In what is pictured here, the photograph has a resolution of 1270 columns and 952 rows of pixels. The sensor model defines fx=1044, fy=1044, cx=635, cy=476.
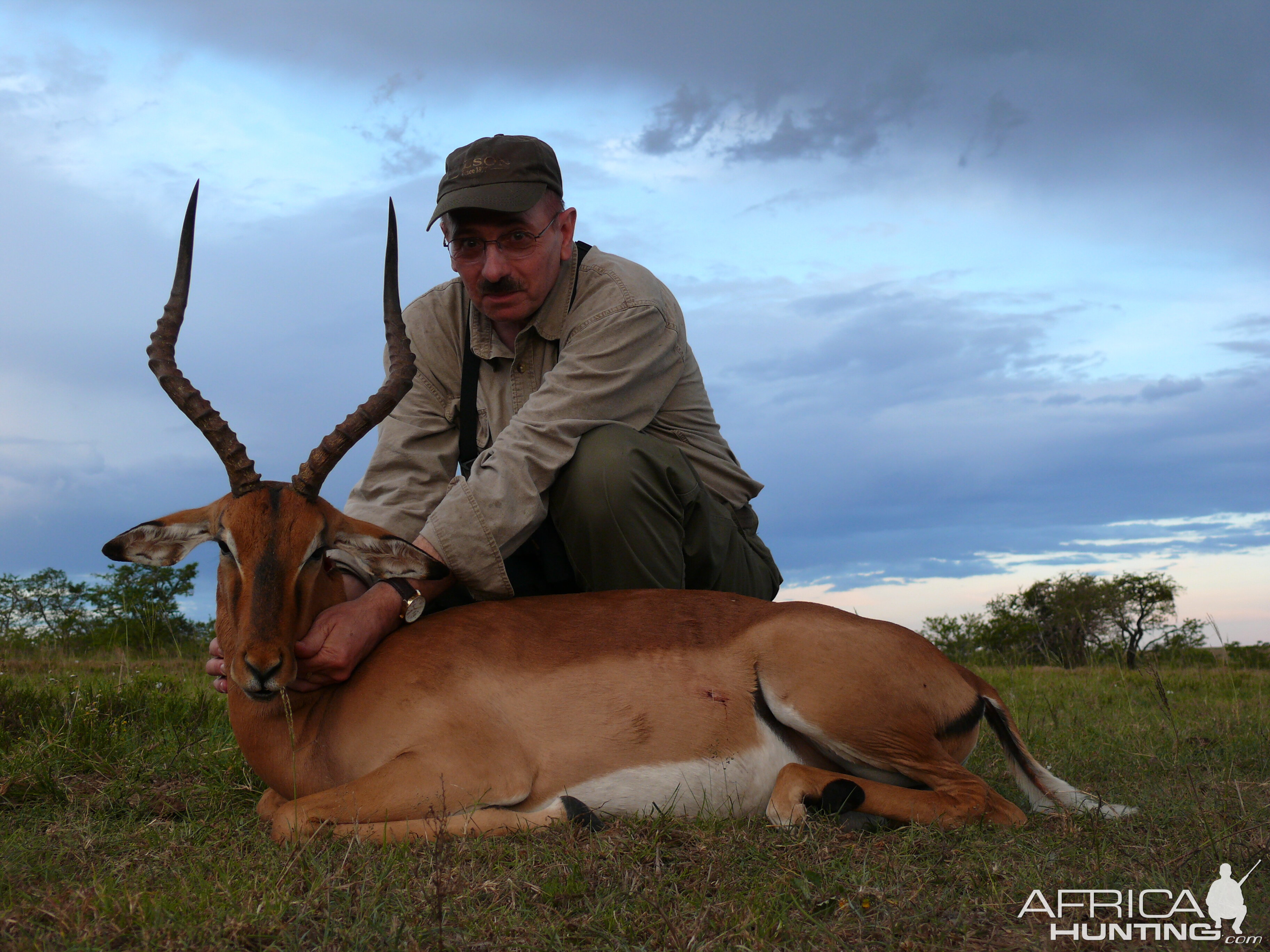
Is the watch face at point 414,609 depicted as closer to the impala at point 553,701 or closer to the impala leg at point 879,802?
the impala at point 553,701

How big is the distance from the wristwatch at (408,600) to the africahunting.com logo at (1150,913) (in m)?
2.65

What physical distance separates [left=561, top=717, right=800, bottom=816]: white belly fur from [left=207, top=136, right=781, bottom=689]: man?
1.18 meters

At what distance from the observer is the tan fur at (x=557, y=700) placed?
3.93 m

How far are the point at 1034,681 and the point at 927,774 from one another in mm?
6615

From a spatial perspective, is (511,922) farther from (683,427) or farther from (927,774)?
(683,427)

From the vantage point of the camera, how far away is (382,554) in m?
4.51

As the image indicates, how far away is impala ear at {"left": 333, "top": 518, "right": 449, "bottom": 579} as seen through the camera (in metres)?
4.44

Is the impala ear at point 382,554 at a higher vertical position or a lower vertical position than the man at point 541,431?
lower

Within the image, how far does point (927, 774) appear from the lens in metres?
4.20

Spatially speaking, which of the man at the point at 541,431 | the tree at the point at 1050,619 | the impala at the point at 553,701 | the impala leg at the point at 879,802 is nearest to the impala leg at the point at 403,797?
the impala at the point at 553,701

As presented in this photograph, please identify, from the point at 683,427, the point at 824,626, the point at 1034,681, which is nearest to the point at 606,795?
the point at 824,626

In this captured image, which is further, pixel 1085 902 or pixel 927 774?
pixel 927 774

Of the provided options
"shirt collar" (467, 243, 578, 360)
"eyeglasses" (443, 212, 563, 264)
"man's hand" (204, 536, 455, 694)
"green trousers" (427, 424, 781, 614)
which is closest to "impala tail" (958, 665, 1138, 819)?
"green trousers" (427, 424, 781, 614)

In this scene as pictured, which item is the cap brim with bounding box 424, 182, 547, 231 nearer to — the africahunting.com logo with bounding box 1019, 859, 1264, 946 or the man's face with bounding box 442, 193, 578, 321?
the man's face with bounding box 442, 193, 578, 321
